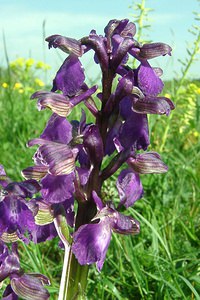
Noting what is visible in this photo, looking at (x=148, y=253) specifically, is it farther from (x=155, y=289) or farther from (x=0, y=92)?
(x=0, y=92)

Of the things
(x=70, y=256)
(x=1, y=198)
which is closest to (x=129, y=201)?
(x=70, y=256)

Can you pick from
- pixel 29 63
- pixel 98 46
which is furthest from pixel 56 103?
pixel 29 63

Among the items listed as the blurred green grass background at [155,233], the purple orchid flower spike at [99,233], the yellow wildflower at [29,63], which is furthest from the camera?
the yellow wildflower at [29,63]

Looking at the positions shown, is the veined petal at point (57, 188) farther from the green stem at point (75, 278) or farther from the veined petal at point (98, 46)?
the veined petal at point (98, 46)

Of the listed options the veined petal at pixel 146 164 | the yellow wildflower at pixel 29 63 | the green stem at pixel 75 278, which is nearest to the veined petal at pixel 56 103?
the veined petal at pixel 146 164

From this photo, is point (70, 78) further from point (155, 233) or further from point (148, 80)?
point (155, 233)

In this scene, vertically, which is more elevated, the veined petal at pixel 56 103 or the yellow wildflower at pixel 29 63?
the veined petal at pixel 56 103
